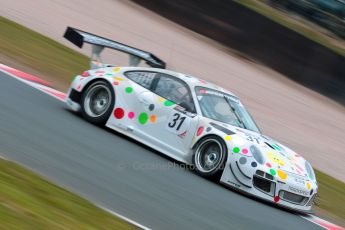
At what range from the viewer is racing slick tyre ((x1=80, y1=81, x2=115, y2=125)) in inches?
412

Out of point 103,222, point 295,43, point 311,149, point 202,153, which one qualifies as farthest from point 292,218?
point 295,43

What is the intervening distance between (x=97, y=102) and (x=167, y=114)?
118 cm

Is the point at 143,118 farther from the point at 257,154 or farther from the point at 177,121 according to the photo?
the point at 257,154

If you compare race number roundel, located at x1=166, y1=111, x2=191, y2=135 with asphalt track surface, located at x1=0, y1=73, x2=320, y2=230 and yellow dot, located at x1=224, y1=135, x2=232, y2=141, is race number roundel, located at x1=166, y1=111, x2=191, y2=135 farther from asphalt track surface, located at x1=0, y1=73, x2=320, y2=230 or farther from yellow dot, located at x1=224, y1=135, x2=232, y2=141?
yellow dot, located at x1=224, y1=135, x2=232, y2=141

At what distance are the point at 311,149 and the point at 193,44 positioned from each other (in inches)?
254

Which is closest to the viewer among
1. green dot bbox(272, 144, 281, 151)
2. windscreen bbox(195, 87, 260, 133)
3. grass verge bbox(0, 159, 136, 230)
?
grass verge bbox(0, 159, 136, 230)

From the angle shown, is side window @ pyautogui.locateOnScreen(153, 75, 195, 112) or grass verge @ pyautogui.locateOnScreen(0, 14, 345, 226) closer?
grass verge @ pyautogui.locateOnScreen(0, 14, 345, 226)

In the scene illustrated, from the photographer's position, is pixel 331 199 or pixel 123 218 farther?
pixel 331 199

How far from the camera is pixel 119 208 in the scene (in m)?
6.88

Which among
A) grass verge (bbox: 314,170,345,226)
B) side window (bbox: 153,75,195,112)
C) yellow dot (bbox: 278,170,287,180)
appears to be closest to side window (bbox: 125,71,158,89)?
side window (bbox: 153,75,195,112)

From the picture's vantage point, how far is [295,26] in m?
20.2

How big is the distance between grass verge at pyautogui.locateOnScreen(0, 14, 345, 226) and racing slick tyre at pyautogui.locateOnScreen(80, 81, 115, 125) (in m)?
3.02

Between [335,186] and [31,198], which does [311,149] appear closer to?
[335,186]
